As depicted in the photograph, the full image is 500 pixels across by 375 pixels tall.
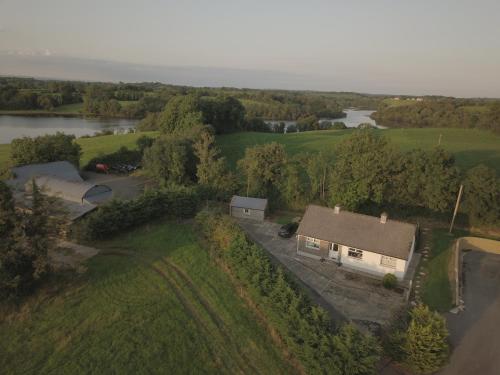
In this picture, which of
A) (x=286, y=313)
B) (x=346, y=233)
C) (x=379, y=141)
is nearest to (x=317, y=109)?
(x=379, y=141)

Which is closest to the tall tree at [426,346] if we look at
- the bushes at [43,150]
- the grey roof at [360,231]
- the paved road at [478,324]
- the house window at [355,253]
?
the paved road at [478,324]

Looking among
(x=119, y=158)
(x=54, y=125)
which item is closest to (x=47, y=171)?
(x=119, y=158)

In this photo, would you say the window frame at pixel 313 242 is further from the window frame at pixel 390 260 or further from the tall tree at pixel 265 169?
the tall tree at pixel 265 169

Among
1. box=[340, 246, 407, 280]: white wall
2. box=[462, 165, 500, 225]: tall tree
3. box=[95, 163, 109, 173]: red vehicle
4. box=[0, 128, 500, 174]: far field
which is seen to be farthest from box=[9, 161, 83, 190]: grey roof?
box=[462, 165, 500, 225]: tall tree

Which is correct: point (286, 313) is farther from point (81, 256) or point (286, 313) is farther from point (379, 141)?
point (379, 141)

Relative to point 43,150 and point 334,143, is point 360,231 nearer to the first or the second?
point 43,150

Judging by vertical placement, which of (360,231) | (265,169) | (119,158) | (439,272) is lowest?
(439,272)

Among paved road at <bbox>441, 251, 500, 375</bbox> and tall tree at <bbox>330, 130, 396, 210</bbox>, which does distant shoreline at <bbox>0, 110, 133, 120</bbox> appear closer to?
tall tree at <bbox>330, 130, 396, 210</bbox>
